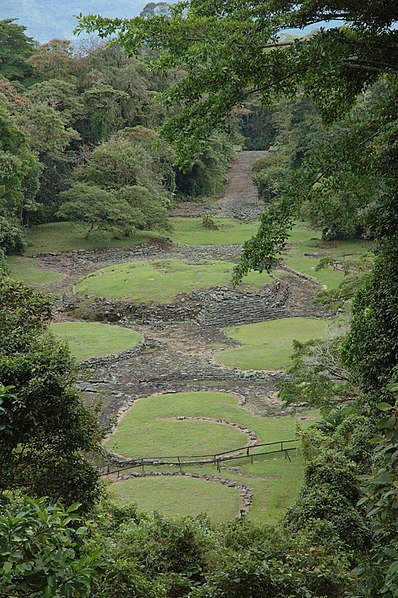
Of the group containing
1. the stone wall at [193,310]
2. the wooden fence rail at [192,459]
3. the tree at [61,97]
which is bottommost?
the wooden fence rail at [192,459]

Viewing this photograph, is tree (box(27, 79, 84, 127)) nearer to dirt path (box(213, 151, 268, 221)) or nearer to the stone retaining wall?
dirt path (box(213, 151, 268, 221))

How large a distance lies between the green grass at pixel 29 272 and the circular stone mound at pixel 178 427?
652 inches

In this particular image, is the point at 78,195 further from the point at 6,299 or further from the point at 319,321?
the point at 6,299

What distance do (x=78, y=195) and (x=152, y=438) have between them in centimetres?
2881

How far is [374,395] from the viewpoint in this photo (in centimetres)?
980

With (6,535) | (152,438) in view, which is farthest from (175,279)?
(6,535)

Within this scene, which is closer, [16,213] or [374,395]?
[374,395]

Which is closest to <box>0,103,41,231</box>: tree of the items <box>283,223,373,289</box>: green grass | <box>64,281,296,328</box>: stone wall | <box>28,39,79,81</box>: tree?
<box>64,281,296,328</box>: stone wall

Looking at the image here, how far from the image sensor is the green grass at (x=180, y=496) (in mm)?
13664

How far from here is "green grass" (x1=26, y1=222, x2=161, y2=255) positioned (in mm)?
43531

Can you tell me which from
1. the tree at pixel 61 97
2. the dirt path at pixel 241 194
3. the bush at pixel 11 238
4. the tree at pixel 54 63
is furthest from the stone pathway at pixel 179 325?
the tree at pixel 54 63

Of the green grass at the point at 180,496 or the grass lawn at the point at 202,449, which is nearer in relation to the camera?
the green grass at the point at 180,496

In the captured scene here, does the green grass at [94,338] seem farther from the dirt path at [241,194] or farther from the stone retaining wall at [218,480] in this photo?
the dirt path at [241,194]

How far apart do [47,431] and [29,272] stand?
29585 mm
